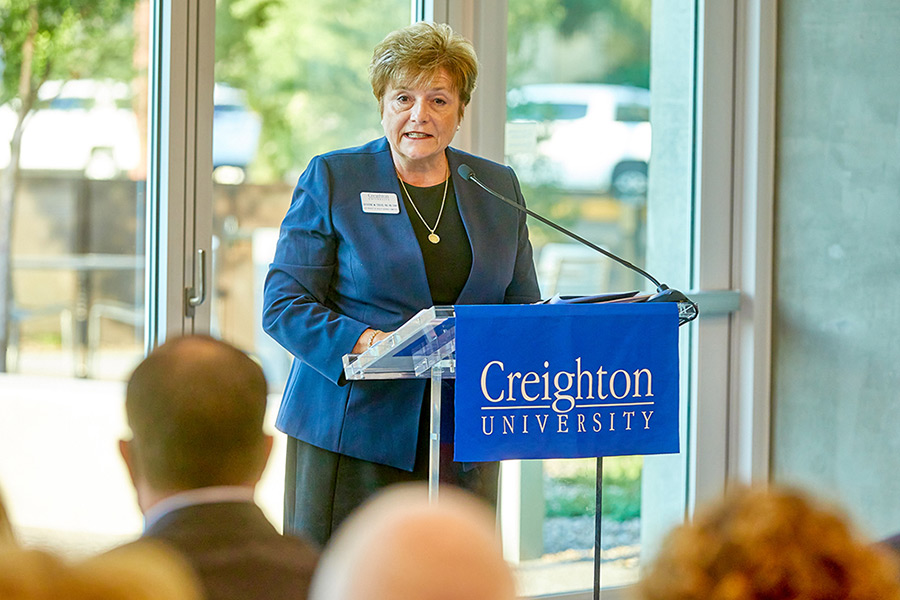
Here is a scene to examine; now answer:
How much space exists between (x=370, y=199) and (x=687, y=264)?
7.17ft

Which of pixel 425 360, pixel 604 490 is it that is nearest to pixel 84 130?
pixel 425 360

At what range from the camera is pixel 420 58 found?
8.83 feet

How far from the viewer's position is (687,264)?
4535 mm

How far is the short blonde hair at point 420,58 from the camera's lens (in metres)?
2.69

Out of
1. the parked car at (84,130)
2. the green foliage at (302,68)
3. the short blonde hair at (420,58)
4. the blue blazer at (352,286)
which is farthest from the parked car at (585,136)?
the blue blazer at (352,286)

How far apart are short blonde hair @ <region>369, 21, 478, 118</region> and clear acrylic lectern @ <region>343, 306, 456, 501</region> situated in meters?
0.72

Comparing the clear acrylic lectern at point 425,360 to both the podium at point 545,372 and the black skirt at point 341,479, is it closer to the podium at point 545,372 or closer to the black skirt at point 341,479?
the podium at point 545,372

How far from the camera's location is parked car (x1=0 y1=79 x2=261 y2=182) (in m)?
3.38

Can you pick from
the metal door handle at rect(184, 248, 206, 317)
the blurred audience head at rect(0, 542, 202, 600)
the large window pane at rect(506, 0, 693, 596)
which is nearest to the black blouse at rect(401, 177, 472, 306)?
the metal door handle at rect(184, 248, 206, 317)

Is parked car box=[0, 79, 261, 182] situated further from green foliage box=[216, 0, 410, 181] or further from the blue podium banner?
the blue podium banner

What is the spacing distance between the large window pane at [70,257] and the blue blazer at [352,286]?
1.01 meters

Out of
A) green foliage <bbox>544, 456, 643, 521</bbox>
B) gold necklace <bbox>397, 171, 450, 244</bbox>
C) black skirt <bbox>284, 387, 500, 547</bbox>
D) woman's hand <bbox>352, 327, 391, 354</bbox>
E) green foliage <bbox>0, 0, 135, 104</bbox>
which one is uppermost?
green foliage <bbox>0, 0, 135, 104</bbox>

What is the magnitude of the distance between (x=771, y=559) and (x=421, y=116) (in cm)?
198

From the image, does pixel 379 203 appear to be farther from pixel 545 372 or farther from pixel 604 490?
pixel 604 490
